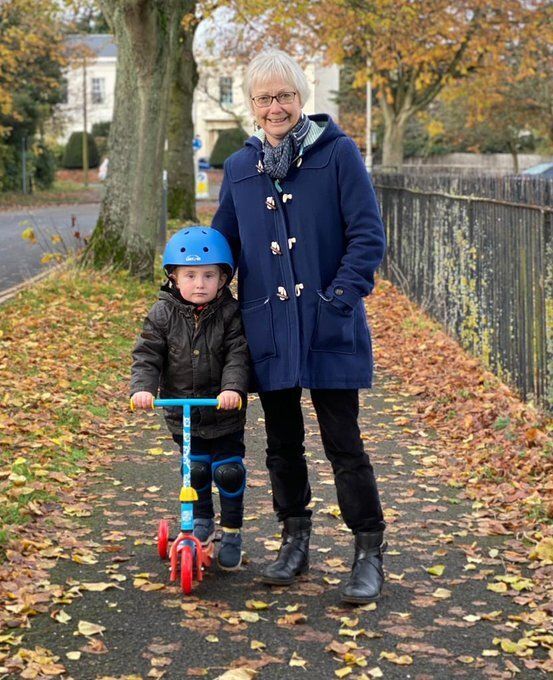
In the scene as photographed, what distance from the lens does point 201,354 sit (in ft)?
16.9

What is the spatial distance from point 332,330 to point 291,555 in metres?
1.03

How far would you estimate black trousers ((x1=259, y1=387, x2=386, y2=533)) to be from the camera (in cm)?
500

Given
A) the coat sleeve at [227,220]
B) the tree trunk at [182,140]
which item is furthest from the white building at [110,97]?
the coat sleeve at [227,220]

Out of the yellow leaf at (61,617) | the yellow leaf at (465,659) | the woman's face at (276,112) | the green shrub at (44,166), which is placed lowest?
the yellow leaf at (465,659)

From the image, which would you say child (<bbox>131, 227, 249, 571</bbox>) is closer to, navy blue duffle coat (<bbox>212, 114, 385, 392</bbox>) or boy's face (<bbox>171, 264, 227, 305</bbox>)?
boy's face (<bbox>171, 264, 227, 305</bbox>)

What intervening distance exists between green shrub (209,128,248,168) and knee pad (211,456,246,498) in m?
67.8

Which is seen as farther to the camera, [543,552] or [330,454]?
[543,552]

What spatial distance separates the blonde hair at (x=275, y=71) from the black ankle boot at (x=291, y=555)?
178 cm

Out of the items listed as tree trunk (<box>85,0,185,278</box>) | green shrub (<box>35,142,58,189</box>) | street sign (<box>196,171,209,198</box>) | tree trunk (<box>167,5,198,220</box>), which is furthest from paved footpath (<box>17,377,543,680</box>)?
green shrub (<box>35,142,58,189</box>)

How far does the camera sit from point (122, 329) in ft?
41.9

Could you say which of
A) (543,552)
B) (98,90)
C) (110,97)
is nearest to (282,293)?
(543,552)

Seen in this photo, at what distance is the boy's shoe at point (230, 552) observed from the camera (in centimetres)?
536

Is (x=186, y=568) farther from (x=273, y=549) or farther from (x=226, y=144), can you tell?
(x=226, y=144)

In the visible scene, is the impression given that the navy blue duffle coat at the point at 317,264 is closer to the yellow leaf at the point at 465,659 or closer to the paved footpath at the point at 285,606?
the paved footpath at the point at 285,606
